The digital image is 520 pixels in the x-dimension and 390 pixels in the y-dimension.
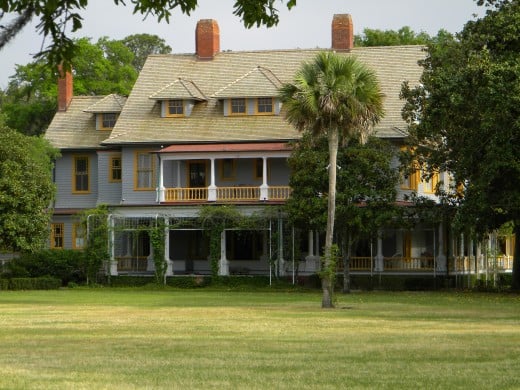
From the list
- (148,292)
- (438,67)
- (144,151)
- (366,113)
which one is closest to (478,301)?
(366,113)

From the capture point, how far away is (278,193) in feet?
196

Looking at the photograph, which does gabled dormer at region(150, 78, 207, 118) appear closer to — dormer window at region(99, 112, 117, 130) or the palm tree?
dormer window at region(99, 112, 117, 130)

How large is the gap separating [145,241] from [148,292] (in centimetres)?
891

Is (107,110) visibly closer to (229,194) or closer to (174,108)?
(174,108)

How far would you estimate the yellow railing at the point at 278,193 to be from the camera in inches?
2328

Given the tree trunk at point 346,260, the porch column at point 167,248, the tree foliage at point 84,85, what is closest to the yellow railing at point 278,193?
the porch column at point 167,248

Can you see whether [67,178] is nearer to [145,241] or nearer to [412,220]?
[145,241]

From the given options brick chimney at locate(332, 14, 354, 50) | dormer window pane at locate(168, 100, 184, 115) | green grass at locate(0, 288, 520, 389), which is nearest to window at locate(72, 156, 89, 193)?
dormer window pane at locate(168, 100, 184, 115)

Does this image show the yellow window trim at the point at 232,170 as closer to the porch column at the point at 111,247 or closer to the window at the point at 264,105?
the window at the point at 264,105

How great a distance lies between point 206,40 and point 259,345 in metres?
44.1

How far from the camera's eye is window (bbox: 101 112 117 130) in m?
66.4

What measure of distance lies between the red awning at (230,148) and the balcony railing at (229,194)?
6.36 feet

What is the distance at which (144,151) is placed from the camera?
62.0 m

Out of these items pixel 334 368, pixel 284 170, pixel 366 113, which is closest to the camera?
pixel 334 368
